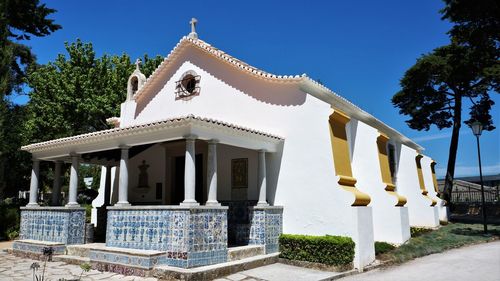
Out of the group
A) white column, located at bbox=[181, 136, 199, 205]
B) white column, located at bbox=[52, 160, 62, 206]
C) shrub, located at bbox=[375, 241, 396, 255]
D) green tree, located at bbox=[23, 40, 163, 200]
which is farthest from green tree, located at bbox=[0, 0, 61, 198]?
shrub, located at bbox=[375, 241, 396, 255]

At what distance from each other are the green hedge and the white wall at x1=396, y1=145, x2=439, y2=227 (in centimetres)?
825

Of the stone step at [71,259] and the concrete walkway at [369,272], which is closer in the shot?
the concrete walkway at [369,272]

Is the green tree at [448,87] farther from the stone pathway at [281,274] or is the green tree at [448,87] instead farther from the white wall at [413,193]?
the stone pathway at [281,274]

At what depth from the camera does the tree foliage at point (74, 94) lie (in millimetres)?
20531

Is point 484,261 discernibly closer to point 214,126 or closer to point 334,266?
point 334,266

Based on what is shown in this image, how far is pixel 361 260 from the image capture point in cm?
988

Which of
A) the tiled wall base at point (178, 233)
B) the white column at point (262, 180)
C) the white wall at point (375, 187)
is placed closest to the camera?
the tiled wall base at point (178, 233)

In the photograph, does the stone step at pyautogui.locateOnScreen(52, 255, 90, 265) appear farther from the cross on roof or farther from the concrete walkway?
the cross on roof

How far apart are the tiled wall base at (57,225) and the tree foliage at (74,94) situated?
888 centimetres

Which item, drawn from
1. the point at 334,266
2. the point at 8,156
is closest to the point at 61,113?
the point at 8,156

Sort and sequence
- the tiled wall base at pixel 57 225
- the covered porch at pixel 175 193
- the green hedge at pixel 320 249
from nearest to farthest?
the covered porch at pixel 175 193 → the green hedge at pixel 320 249 → the tiled wall base at pixel 57 225

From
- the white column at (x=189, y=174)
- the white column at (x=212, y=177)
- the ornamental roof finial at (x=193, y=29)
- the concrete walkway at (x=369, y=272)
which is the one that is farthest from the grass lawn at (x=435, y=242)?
the ornamental roof finial at (x=193, y=29)

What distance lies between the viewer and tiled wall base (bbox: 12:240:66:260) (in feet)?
36.7

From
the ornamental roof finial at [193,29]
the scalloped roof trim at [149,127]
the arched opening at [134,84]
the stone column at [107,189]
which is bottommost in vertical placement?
the stone column at [107,189]
